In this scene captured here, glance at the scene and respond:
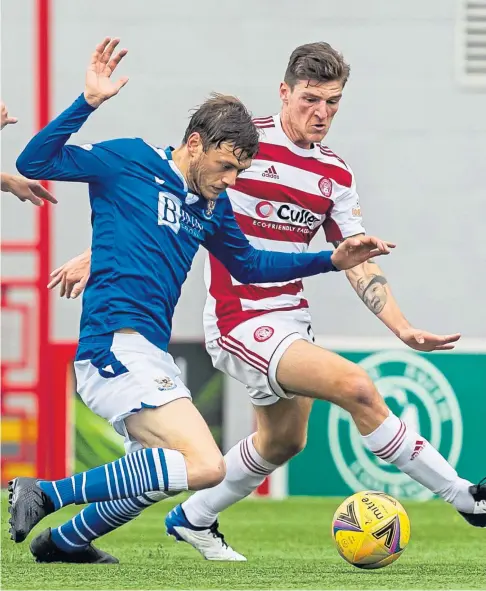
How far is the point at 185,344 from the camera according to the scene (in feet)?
31.3

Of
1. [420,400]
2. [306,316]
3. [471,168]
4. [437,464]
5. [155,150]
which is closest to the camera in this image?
[155,150]

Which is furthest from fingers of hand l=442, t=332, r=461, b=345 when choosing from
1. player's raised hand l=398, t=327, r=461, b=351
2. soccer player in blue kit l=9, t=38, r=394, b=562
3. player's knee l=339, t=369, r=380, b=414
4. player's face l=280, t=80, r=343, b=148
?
player's face l=280, t=80, r=343, b=148

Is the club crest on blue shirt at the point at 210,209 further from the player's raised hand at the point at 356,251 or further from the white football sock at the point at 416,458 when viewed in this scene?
the white football sock at the point at 416,458

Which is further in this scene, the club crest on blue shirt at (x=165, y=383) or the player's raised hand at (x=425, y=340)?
the player's raised hand at (x=425, y=340)

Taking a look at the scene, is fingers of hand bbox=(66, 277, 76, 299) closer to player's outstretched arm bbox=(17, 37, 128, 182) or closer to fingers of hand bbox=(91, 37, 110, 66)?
player's outstretched arm bbox=(17, 37, 128, 182)

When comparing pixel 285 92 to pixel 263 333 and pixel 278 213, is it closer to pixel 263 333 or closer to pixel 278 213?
pixel 278 213

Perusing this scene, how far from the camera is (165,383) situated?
477 cm

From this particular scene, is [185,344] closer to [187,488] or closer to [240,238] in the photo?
[240,238]

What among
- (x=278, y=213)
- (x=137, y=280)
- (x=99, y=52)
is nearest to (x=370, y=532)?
(x=137, y=280)

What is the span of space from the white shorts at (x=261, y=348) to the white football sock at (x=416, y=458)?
46cm

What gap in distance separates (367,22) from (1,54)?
2851 millimetres

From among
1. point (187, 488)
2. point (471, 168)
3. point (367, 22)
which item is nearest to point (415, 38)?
point (367, 22)

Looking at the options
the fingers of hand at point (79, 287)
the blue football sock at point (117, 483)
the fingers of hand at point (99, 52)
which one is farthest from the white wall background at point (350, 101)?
the blue football sock at point (117, 483)

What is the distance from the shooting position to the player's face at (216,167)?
16.1ft
